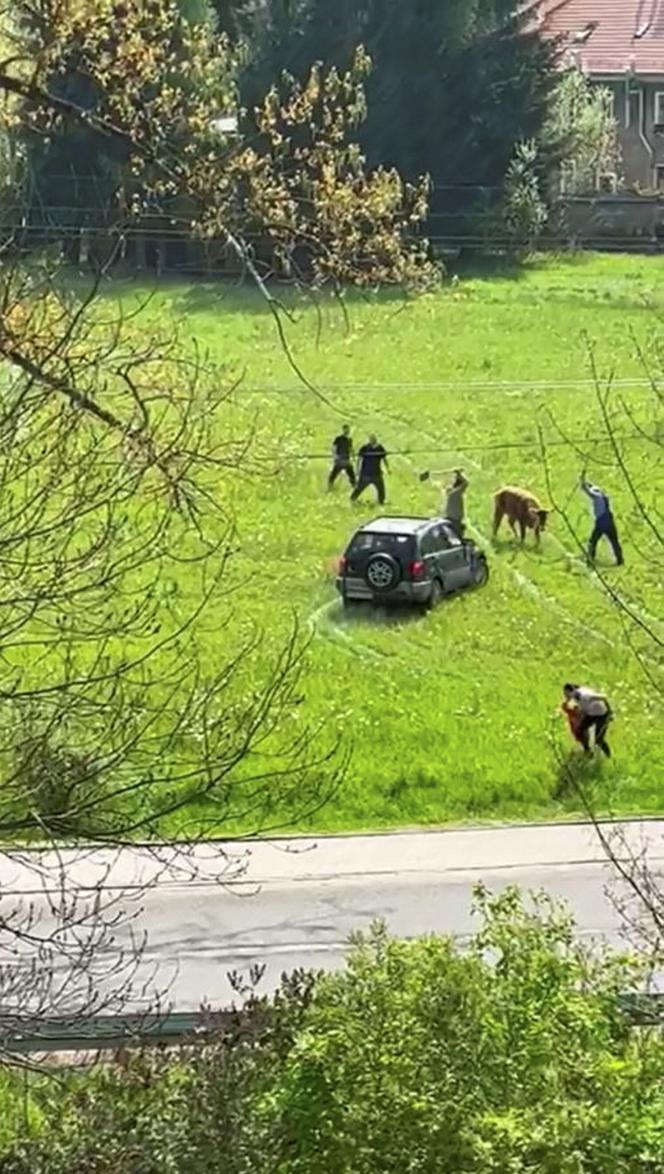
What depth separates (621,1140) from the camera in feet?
19.5

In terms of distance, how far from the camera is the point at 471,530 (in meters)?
18.9

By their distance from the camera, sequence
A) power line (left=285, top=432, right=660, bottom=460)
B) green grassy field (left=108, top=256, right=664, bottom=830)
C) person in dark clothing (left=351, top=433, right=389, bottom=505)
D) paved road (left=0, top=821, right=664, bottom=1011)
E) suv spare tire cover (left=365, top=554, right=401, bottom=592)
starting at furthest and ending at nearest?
power line (left=285, top=432, right=660, bottom=460), person in dark clothing (left=351, top=433, right=389, bottom=505), suv spare tire cover (left=365, top=554, right=401, bottom=592), green grassy field (left=108, top=256, right=664, bottom=830), paved road (left=0, top=821, right=664, bottom=1011)

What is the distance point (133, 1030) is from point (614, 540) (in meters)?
10.1

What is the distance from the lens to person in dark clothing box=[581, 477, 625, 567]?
653 inches

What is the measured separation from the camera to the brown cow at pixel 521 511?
59.4 ft

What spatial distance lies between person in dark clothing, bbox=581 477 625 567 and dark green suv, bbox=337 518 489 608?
1.28 meters

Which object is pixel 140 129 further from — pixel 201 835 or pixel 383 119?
pixel 383 119

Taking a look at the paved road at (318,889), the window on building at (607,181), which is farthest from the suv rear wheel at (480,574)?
the window on building at (607,181)

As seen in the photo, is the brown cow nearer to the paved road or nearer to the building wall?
the paved road

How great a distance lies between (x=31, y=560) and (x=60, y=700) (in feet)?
1.85

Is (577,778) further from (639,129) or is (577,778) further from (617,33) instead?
(617,33)

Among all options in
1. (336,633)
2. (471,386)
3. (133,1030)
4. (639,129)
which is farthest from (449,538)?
(639,129)

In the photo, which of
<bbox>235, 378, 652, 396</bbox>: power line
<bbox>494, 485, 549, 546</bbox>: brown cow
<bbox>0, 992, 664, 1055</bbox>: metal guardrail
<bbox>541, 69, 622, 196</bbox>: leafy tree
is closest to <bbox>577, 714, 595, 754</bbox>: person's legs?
<bbox>494, 485, 549, 546</bbox>: brown cow

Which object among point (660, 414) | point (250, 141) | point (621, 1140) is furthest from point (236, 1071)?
point (660, 414)
